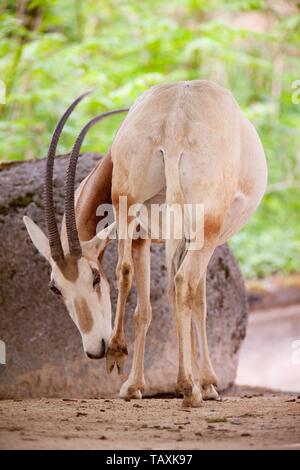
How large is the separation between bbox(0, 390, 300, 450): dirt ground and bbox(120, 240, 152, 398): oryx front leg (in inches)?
6.2

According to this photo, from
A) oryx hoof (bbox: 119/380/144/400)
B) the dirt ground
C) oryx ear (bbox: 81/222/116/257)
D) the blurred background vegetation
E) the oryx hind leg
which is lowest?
the dirt ground

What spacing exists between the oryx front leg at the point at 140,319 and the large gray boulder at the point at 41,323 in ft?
2.77

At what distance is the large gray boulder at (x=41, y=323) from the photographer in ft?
19.3

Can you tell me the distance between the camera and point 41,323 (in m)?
5.92

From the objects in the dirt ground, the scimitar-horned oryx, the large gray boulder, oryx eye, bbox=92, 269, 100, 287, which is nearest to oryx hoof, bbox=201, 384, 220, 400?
the scimitar-horned oryx

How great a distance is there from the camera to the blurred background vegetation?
10031 mm

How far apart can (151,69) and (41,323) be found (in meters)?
8.46

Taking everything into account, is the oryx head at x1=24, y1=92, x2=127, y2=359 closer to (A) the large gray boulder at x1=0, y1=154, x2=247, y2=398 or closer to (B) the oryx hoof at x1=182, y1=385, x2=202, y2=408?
(B) the oryx hoof at x1=182, y1=385, x2=202, y2=408

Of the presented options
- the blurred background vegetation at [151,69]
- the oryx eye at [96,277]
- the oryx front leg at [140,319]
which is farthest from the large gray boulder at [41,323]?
the blurred background vegetation at [151,69]

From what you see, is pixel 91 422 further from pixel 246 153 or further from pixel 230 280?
pixel 230 280

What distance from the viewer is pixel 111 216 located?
5184 mm

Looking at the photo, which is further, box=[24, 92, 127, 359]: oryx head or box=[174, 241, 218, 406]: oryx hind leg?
box=[24, 92, 127, 359]: oryx head

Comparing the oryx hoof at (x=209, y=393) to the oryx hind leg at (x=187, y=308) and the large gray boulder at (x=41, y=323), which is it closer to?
the oryx hind leg at (x=187, y=308)
